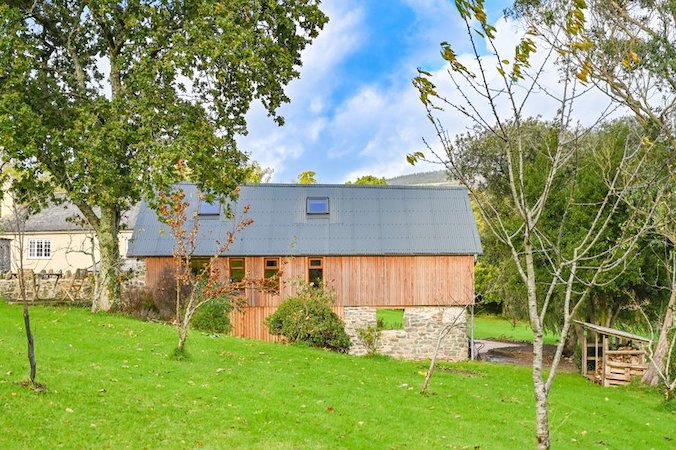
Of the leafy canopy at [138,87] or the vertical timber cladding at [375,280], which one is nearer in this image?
the leafy canopy at [138,87]

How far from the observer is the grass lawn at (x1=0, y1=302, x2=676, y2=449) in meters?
10.4

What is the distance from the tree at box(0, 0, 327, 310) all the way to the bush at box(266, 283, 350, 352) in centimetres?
477

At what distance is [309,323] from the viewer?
79.2 feet

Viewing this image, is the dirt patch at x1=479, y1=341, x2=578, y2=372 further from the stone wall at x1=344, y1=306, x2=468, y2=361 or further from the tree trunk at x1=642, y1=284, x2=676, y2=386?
the tree trunk at x1=642, y1=284, x2=676, y2=386

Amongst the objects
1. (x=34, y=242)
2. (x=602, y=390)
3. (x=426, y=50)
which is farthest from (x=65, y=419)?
(x=34, y=242)

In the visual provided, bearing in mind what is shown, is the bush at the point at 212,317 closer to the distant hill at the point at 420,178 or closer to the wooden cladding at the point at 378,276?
the wooden cladding at the point at 378,276

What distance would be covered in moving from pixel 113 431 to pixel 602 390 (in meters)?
17.1

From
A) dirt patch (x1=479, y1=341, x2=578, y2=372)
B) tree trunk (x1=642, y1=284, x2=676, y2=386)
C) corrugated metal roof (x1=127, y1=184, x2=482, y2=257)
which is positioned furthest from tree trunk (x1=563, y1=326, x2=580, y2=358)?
tree trunk (x1=642, y1=284, x2=676, y2=386)

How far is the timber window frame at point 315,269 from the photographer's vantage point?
1217 inches

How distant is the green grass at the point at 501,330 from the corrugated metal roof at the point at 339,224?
33.8ft

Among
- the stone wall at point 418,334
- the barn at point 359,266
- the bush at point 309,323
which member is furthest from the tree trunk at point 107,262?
the stone wall at point 418,334

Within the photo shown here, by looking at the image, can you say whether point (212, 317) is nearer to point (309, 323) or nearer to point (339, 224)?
point (309, 323)

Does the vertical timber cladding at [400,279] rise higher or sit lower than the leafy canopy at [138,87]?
Result: lower

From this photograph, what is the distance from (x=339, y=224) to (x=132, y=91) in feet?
39.1
